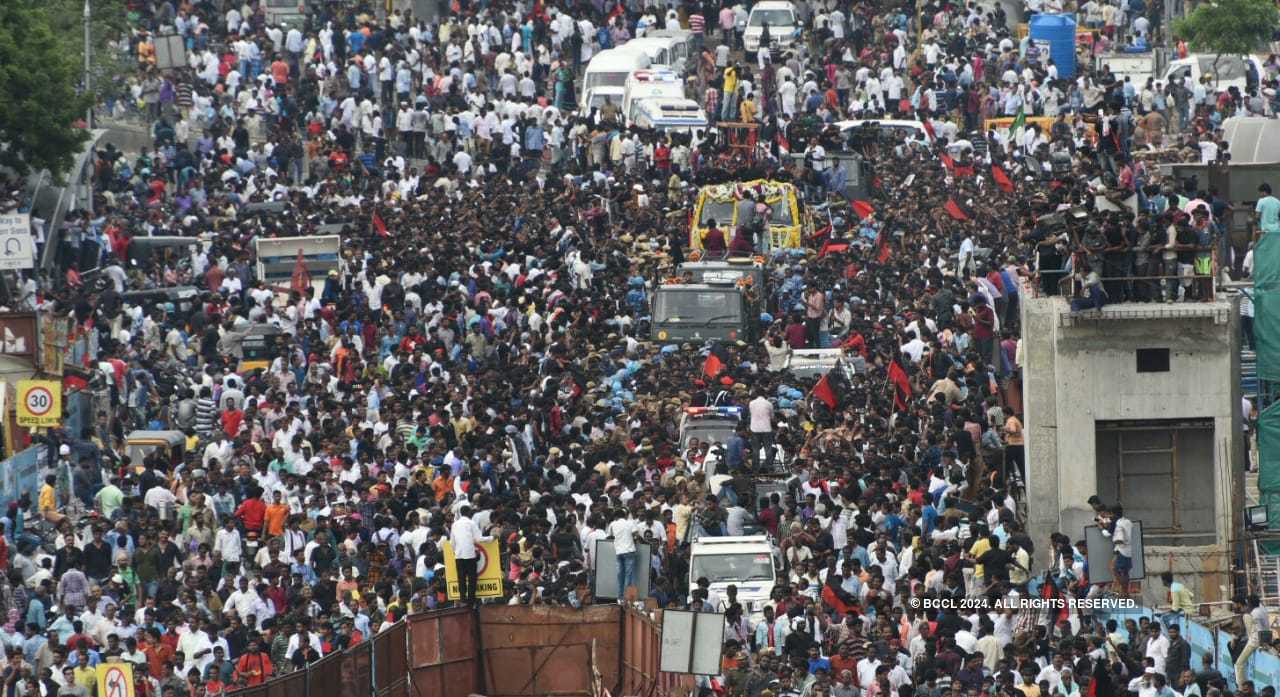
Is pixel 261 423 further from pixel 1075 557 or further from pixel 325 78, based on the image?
pixel 325 78

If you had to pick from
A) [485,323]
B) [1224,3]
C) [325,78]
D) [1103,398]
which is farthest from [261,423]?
[1224,3]

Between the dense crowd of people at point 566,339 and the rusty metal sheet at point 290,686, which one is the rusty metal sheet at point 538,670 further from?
the rusty metal sheet at point 290,686

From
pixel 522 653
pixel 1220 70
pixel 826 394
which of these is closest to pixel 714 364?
pixel 826 394

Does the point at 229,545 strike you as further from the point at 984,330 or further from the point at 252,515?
the point at 984,330

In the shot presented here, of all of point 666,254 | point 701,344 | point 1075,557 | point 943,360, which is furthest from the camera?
point 666,254

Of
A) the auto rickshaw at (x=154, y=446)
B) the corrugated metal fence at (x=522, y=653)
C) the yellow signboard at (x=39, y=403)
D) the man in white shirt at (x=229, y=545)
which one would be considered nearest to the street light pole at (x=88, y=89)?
the auto rickshaw at (x=154, y=446)

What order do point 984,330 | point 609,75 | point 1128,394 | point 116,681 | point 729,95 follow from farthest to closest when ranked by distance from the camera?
point 609,75 < point 729,95 < point 984,330 < point 1128,394 < point 116,681
